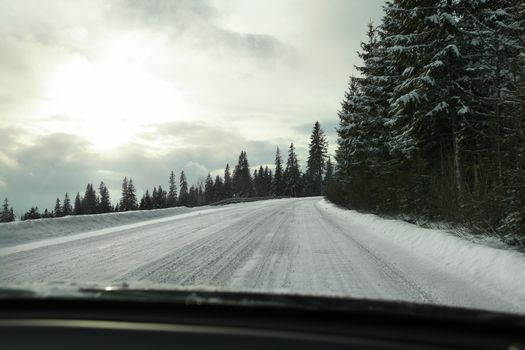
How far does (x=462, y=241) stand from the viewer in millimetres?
9930

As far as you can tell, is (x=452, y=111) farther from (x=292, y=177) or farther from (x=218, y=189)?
(x=218, y=189)

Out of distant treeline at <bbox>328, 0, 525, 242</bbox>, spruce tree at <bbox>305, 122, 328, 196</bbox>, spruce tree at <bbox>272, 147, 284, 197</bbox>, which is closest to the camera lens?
distant treeline at <bbox>328, 0, 525, 242</bbox>

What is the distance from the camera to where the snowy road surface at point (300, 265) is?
656 centimetres

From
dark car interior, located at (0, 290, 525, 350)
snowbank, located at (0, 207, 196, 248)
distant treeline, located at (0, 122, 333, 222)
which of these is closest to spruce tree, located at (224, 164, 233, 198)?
distant treeline, located at (0, 122, 333, 222)

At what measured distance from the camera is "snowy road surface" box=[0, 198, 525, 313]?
656 cm

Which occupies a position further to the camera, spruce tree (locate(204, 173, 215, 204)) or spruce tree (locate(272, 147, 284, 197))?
spruce tree (locate(204, 173, 215, 204))

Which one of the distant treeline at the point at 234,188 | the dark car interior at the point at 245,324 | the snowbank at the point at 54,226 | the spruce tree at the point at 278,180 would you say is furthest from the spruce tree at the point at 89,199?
the dark car interior at the point at 245,324

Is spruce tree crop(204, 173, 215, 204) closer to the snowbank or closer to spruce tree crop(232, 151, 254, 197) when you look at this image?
spruce tree crop(232, 151, 254, 197)

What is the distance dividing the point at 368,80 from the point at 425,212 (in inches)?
482

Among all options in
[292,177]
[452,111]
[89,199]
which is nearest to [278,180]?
[292,177]

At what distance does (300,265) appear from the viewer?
849 cm

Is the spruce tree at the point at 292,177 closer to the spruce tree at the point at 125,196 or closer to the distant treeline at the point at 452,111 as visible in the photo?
the spruce tree at the point at 125,196

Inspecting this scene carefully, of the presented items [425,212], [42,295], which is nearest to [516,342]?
[42,295]

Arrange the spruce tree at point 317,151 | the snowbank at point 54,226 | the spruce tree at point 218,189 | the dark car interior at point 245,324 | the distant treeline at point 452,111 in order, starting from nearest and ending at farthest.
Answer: the dark car interior at point 245,324 → the distant treeline at point 452,111 → the snowbank at point 54,226 → the spruce tree at point 317,151 → the spruce tree at point 218,189
